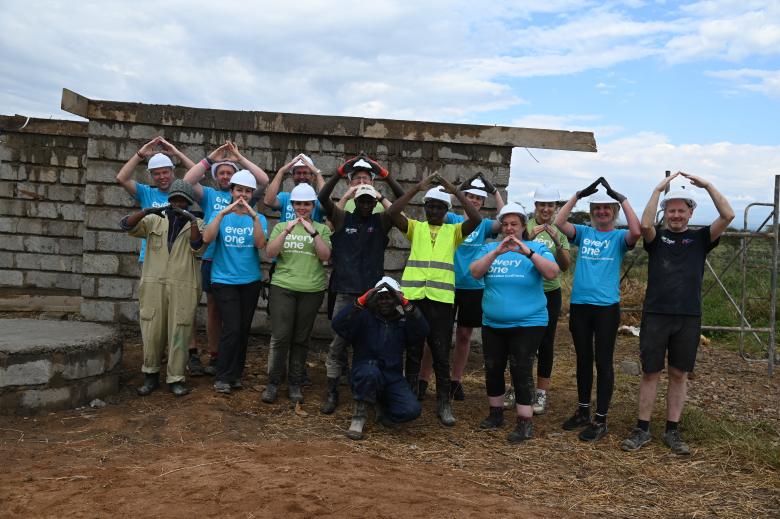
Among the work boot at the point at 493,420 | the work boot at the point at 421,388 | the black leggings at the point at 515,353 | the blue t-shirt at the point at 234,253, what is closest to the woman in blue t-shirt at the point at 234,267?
the blue t-shirt at the point at 234,253

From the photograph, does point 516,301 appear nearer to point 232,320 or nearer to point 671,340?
point 671,340

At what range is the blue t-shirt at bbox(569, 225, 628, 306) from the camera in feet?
17.1

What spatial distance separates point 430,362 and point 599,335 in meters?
1.53

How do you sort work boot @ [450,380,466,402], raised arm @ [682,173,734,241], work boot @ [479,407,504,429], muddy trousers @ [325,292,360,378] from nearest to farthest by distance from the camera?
1. raised arm @ [682,173,734,241]
2. work boot @ [479,407,504,429]
3. muddy trousers @ [325,292,360,378]
4. work boot @ [450,380,466,402]

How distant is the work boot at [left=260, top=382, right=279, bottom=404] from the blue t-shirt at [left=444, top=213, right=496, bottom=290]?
1.79 metres

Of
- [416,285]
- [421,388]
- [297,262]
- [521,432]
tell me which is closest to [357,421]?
[421,388]

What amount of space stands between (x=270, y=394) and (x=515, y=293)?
2.23 metres

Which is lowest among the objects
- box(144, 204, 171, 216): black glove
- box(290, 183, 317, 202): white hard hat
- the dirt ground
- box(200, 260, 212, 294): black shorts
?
the dirt ground

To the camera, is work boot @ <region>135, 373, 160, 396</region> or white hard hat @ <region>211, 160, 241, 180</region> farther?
white hard hat @ <region>211, 160, 241, 180</region>

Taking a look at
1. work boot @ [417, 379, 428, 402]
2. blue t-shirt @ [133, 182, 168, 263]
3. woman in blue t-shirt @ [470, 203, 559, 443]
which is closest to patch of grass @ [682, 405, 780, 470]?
woman in blue t-shirt @ [470, 203, 559, 443]

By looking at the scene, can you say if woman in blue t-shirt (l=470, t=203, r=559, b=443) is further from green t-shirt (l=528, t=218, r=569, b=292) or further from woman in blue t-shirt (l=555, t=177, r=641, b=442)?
green t-shirt (l=528, t=218, r=569, b=292)

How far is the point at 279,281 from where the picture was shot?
18.6 ft

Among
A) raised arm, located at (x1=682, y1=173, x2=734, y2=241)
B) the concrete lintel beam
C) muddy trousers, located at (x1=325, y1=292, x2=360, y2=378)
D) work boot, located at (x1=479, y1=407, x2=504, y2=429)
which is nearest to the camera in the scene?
raised arm, located at (x1=682, y1=173, x2=734, y2=241)

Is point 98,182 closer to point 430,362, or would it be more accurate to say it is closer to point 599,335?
point 430,362
